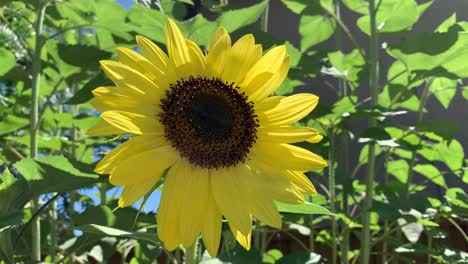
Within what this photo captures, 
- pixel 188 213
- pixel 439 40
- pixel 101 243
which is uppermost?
pixel 439 40

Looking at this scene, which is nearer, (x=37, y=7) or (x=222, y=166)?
(x=222, y=166)

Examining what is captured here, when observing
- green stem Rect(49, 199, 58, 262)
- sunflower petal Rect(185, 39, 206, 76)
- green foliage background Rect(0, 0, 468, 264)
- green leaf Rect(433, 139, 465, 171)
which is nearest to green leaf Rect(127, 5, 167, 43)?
green foliage background Rect(0, 0, 468, 264)

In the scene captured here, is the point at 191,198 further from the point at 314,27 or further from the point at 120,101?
the point at 314,27

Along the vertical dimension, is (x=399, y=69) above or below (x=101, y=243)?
above

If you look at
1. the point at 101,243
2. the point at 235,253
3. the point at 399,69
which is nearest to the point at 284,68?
the point at 235,253

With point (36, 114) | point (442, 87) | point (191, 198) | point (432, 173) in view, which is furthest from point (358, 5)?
point (191, 198)

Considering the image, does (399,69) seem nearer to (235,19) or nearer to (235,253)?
(235,19)
